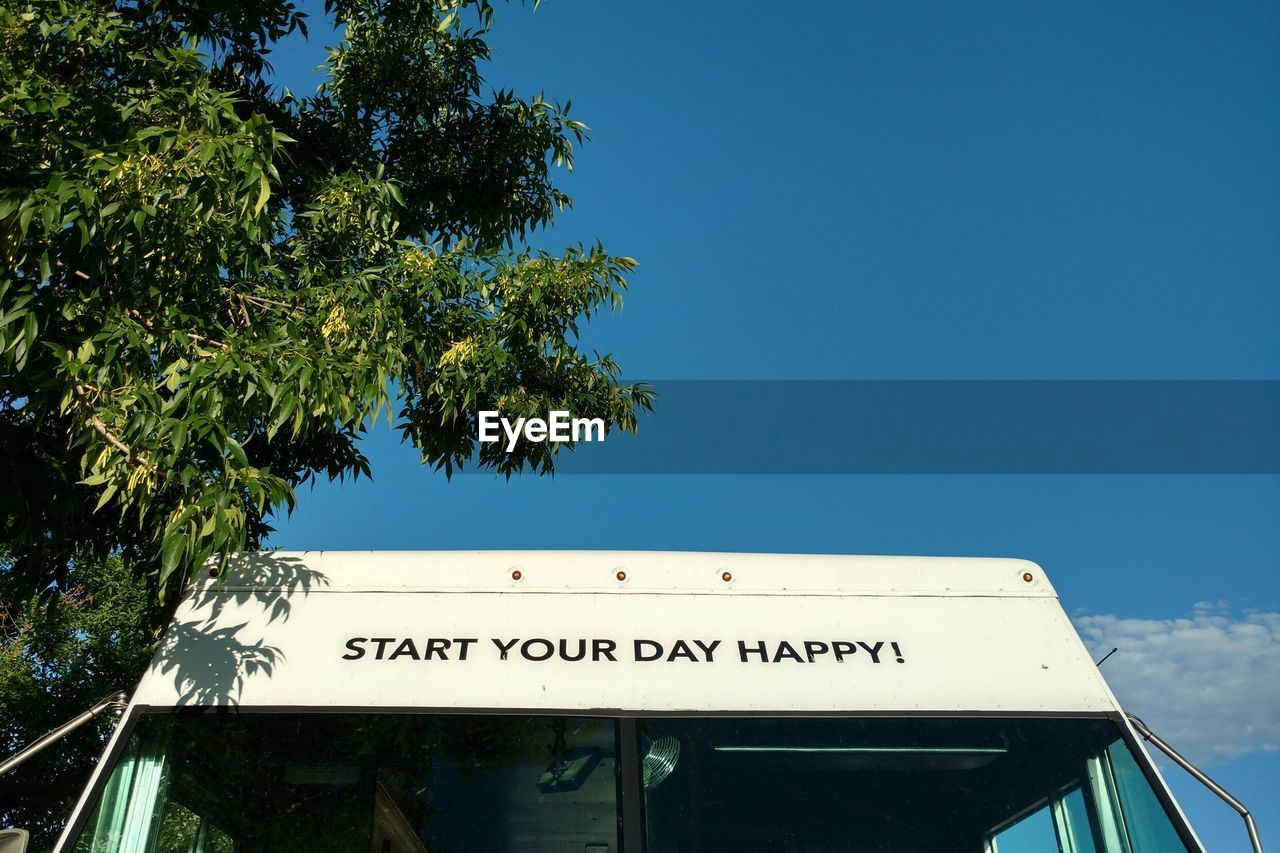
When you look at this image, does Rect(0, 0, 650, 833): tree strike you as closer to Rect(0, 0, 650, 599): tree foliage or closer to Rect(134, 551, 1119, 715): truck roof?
Rect(0, 0, 650, 599): tree foliage

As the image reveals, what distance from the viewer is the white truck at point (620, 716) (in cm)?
343

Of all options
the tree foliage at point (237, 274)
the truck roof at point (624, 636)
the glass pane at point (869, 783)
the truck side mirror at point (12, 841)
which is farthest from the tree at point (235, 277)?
the glass pane at point (869, 783)

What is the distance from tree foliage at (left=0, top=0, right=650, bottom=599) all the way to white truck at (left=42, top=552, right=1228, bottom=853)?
1.02 metres

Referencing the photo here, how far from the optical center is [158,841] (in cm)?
337

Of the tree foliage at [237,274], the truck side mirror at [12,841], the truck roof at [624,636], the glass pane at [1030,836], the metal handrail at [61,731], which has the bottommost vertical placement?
the truck side mirror at [12,841]

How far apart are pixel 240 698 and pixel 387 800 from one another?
2.18 feet

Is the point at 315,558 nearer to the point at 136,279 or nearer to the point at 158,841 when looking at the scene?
the point at 158,841

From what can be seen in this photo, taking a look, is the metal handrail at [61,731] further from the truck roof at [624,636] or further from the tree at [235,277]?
the tree at [235,277]

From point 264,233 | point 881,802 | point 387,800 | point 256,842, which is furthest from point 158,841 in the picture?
point 264,233

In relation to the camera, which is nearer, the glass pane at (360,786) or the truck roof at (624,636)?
the glass pane at (360,786)

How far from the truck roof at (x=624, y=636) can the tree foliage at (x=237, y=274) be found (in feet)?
2.54

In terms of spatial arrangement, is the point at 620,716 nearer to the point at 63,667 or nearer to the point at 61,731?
the point at 61,731

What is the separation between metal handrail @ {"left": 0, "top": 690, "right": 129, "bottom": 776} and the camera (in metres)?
3.37

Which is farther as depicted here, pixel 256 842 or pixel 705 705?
pixel 705 705
